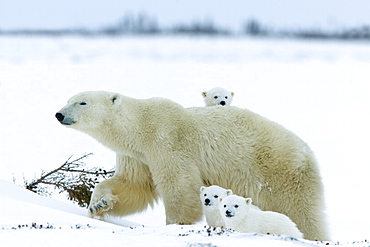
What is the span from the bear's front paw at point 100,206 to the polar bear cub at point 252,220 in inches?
44.7

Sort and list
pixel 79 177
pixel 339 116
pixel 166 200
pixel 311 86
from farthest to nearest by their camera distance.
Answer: pixel 311 86, pixel 339 116, pixel 79 177, pixel 166 200

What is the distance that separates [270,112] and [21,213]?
39.0 ft

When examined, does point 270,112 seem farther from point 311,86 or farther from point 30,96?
point 30,96

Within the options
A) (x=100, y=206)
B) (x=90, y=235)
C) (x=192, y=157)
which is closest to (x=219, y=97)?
(x=192, y=157)

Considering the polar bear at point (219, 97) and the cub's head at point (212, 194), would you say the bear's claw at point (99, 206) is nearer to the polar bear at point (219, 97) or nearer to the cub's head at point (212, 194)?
the cub's head at point (212, 194)

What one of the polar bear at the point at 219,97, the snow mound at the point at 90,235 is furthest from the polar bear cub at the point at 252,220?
the polar bear at the point at 219,97

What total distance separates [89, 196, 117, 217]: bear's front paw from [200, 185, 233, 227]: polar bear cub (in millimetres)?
858

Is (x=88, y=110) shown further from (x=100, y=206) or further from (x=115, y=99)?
(x=100, y=206)

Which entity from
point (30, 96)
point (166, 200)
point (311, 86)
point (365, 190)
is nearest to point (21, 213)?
point (166, 200)

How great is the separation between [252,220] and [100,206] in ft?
4.87

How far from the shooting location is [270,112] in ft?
52.0

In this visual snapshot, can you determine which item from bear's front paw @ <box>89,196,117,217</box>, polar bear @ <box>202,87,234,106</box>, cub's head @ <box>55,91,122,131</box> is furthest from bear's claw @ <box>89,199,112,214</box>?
polar bear @ <box>202,87,234,106</box>

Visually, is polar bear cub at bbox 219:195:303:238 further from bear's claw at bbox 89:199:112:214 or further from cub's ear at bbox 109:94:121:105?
cub's ear at bbox 109:94:121:105

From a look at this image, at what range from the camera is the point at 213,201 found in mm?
5109
